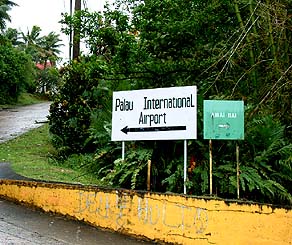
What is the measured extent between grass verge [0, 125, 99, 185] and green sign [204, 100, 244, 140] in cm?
330

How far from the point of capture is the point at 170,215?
20.7 feet

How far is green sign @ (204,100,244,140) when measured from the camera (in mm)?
6672

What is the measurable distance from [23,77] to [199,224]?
31.3 m

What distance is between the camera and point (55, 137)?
1345 cm

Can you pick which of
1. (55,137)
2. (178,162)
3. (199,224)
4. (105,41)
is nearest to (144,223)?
(199,224)

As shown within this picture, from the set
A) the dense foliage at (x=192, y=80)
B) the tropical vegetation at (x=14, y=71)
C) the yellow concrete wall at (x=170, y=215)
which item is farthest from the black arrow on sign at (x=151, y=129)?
the tropical vegetation at (x=14, y=71)

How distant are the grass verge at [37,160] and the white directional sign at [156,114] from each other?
1.93 meters

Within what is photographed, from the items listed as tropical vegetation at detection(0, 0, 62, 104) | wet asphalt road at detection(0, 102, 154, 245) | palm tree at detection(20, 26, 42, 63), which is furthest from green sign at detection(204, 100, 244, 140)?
palm tree at detection(20, 26, 42, 63)

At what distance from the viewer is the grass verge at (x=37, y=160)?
9.53 metres

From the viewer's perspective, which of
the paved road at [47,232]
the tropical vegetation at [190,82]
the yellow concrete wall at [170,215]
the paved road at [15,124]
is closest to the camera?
the yellow concrete wall at [170,215]

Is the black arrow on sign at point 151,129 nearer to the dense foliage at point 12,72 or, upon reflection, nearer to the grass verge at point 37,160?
the grass verge at point 37,160

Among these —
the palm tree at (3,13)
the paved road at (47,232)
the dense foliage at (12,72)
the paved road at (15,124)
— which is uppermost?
the palm tree at (3,13)

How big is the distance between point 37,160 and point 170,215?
651 cm

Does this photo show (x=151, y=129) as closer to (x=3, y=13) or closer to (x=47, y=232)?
(x=47, y=232)
